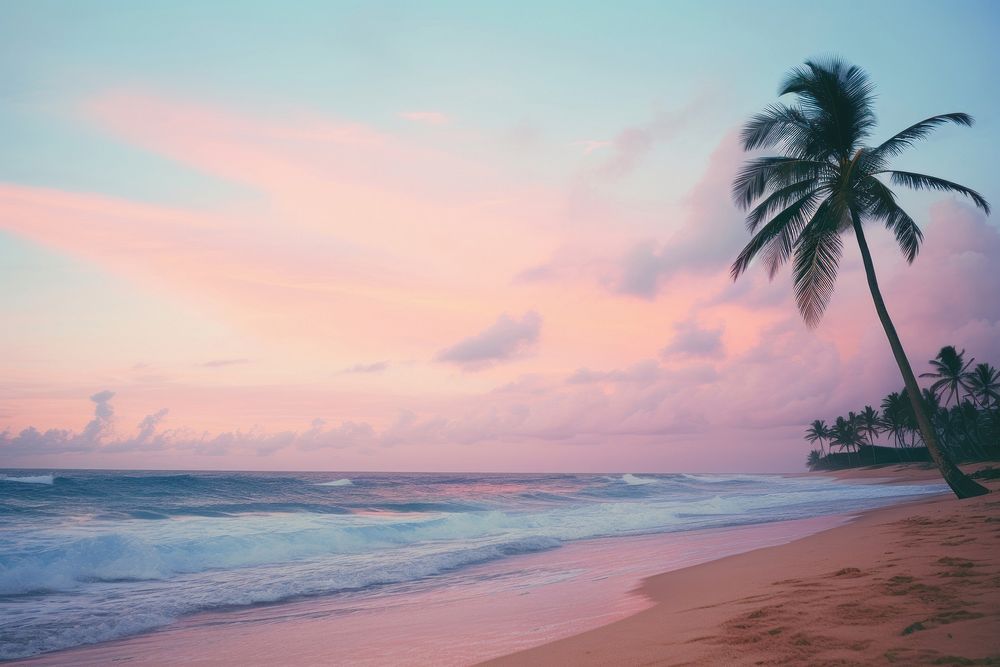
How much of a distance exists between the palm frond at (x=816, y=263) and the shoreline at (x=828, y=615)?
25.7ft

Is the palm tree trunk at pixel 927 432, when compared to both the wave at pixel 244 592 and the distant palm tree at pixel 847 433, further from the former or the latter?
the distant palm tree at pixel 847 433

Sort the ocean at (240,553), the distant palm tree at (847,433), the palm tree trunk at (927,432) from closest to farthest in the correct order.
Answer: the ocean at (240,553)
the palm tree trunk at (927,432)
the distant palm tree at (847,433)

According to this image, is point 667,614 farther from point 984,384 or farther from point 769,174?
point 984,384

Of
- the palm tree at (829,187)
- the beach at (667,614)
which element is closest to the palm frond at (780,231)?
→ the palm tree at (829,187)

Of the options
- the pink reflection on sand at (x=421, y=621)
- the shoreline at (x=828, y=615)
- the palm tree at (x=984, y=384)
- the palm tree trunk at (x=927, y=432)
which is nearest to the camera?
the shoreline at (x=828, y=615)

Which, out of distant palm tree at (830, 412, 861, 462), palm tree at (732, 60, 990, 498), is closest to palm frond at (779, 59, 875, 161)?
palm tree at (732, 60, 990, 498)

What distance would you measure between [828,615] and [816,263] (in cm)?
1279

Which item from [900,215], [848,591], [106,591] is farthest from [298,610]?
[900,215]

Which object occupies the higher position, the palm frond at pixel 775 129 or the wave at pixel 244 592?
the palm frond at pixel 775 129

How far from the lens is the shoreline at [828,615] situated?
3957 mm

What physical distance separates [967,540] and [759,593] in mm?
3802

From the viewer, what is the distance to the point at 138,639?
7.71 metres

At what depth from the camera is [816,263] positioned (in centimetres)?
1556

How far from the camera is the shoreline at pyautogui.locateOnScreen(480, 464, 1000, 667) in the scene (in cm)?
396
